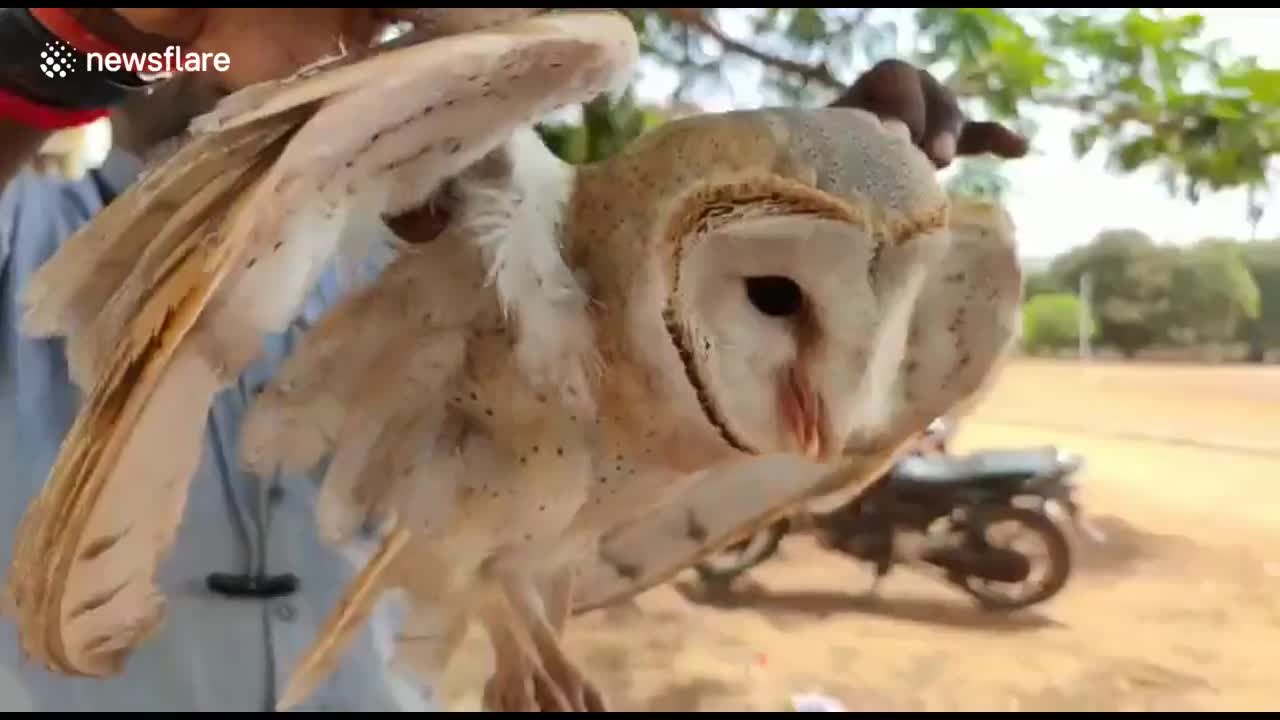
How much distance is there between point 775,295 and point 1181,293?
0.31m

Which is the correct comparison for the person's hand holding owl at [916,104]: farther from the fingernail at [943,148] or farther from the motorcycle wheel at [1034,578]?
the motorcycle wheel at [1034,578]

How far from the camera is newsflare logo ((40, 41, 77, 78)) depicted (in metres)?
0.32

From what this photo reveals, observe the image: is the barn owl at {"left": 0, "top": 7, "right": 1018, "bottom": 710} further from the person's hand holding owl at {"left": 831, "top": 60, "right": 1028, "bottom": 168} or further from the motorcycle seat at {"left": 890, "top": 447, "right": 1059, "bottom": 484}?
the motorcycle seat at {"left": 890, "top": 447, "right": 1059, "bottom": 484}

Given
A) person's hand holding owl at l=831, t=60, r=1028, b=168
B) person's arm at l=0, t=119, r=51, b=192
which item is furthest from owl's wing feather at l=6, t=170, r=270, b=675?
person's hand holding owl at l=831, t=60, r=1028, b=168

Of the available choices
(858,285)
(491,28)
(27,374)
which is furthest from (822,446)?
(27,374)

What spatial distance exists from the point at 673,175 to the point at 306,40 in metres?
0.12

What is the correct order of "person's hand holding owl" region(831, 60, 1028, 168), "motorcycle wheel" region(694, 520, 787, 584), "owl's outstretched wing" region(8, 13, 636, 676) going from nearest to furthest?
1. "owl's outstretched wing" region(8, 13, 636, 676)
2. "person's hand holding owl" region(831, 60, 1028, 168)
3. "motorcycle wheel" region(694, 520, 787, 584)

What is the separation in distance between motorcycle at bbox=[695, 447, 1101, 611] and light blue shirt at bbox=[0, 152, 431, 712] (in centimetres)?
17

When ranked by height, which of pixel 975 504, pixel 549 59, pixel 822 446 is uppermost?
pixel 549 59

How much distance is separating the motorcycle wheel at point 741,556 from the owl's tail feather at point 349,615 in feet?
0.49

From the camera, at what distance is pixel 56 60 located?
0.32 m

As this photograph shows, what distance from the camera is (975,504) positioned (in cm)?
54

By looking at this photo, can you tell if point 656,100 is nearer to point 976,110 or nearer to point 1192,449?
point 976,110

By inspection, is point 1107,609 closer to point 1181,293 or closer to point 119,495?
point 1181,293
